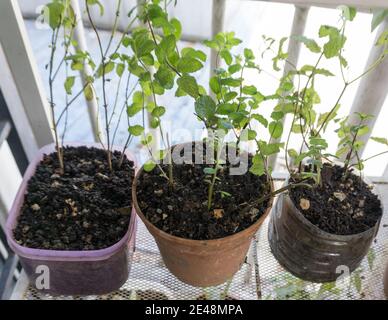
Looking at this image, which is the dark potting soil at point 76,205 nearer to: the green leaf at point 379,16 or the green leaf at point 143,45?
the green leaf at point 143,45

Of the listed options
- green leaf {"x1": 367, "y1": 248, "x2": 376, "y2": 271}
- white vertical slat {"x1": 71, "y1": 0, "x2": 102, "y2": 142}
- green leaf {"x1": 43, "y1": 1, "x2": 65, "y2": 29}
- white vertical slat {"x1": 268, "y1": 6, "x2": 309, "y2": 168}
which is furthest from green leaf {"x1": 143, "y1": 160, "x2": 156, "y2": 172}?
green leaf {"x1": 367, "y1": 248, "x2": 376, "y2": 271}

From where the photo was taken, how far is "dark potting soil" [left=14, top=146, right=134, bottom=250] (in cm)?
74

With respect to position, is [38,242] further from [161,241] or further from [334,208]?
[334,208]

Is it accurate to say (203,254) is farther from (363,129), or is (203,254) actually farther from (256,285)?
(363,129)

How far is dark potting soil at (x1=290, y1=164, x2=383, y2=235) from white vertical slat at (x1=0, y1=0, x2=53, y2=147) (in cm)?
64

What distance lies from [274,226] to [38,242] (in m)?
0.49

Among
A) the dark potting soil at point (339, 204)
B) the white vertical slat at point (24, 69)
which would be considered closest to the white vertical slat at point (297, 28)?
the dark potting soil at point (339, 204)

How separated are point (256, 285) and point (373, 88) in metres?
0.51

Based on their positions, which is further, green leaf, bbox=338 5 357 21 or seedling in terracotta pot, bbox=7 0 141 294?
Result: seedling in terracotta pot, bbox=7 0 141 294

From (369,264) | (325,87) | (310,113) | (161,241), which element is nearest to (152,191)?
(161,241)

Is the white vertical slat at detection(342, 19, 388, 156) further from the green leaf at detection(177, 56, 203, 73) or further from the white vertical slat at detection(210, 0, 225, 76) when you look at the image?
the green leaf at detection(177, 56, 203, 73)

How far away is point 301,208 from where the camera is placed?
0.73 meters

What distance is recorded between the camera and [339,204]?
2.40 feet

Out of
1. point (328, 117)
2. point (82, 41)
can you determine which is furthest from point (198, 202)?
point (82, 41)
